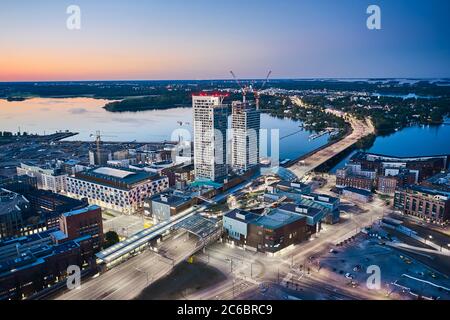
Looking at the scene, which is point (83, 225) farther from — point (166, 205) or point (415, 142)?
point (415, 142)

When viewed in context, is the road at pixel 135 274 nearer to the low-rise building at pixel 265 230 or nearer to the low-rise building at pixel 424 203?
the low-rise building at pixel 265 230

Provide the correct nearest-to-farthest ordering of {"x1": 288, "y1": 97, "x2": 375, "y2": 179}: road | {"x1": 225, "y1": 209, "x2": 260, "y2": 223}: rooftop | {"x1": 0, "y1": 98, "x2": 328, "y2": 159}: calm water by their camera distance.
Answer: {"x1": 225, "y1": 209, "x2": 260, "y2": 223}: rooftop
{"x1": 288, "y1": 97, "x2": 375, "y2": 179}: road
{"x1": 0, "y1": 98, "x2": 328, "y2": 159}: calm water

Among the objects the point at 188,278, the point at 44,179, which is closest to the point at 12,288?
the point at 188,278

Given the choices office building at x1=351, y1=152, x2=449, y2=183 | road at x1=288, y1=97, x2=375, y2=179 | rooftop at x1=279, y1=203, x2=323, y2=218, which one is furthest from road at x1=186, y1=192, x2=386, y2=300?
road at x1=288, y1=97, x2=375, y2=179

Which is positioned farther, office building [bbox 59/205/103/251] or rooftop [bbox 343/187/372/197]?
rooftop [bbox 343/187/372/197]

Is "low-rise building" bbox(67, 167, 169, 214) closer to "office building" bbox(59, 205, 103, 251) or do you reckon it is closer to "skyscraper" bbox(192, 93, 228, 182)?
"skyscraper" bbox(192, 93, 228, 182)

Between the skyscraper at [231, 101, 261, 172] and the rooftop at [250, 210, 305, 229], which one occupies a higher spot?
the skyscraper at [231, 101, 261, 172]

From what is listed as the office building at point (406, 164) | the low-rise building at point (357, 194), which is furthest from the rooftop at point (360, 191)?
the office building at point (406, 164)
